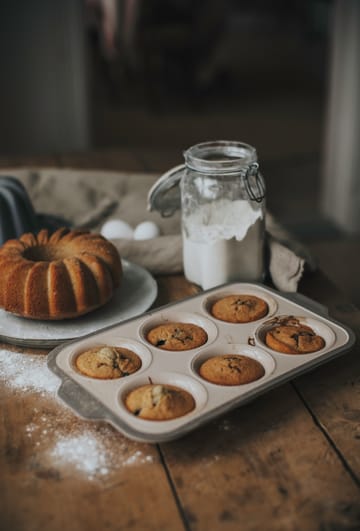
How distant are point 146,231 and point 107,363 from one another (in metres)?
0.50

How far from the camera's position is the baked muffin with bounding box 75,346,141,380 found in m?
0.88

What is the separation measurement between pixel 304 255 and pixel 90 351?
0.51 m

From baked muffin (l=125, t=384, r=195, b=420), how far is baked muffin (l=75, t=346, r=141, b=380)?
0.05 m

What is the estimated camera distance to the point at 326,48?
6.79 m

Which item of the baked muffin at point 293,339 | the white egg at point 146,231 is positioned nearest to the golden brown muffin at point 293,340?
the baked muffin at point 293,339

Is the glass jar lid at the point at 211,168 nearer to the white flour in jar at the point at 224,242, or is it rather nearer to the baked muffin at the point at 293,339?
the white flour in jar at the point at 224,242

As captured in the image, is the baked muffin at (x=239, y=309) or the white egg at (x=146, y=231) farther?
the white egg at (x=146, y=231)

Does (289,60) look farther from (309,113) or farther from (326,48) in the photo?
(309,113)

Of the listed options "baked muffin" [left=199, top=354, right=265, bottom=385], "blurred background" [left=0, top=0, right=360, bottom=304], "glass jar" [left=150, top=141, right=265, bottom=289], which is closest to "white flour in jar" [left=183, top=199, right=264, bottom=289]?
"glass jar" [left=150, top=141, right=265, bottom=289]

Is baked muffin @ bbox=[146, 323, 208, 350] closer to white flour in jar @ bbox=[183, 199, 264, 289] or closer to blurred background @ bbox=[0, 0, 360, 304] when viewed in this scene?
white flour in jar @ bbox=[183, 199, 264, 289]

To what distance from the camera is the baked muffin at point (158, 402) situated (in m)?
0.80

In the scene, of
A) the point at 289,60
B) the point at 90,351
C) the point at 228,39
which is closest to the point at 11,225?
the point at 90,351

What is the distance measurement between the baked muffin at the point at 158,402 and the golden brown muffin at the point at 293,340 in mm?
164

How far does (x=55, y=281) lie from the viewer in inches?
40.2
